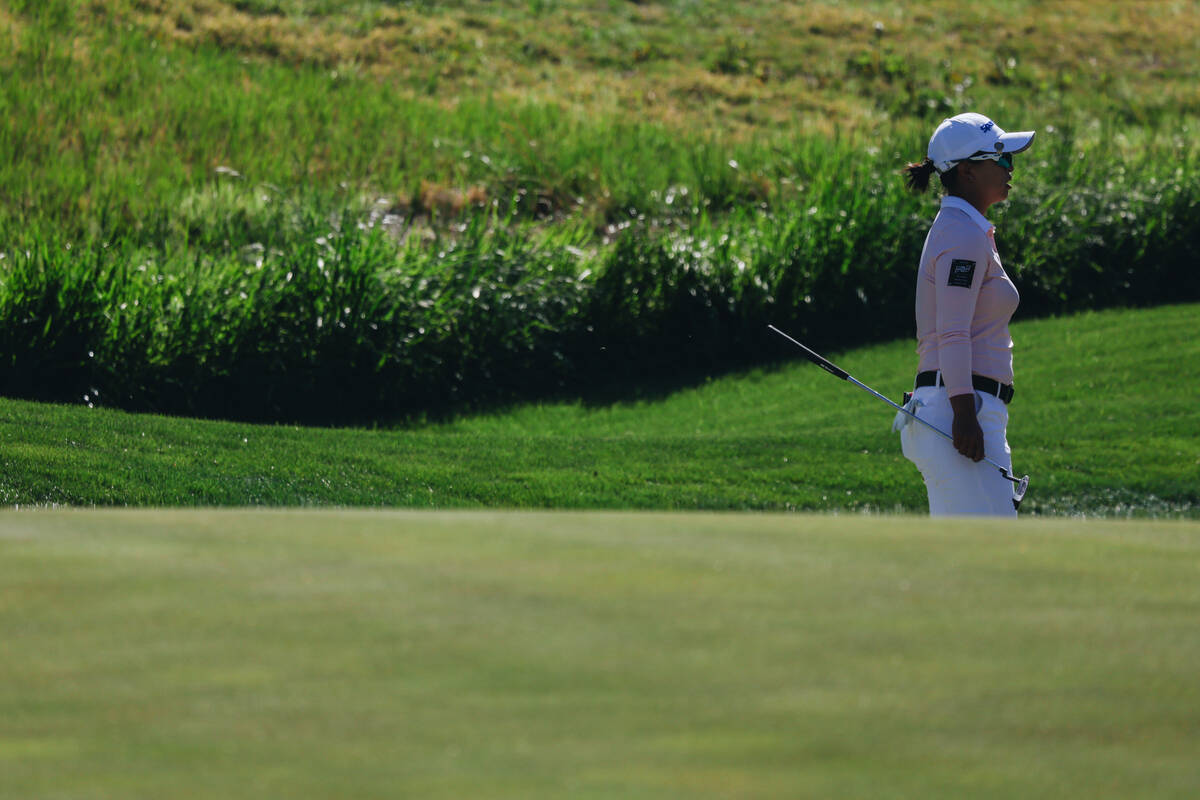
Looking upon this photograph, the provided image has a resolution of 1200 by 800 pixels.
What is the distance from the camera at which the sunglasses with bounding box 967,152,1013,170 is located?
4586 millimetres

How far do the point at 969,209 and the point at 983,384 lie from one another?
1.92 ft

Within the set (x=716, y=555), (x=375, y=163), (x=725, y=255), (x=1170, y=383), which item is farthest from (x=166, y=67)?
(x=716, y=555)

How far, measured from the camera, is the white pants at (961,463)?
14.6 feet

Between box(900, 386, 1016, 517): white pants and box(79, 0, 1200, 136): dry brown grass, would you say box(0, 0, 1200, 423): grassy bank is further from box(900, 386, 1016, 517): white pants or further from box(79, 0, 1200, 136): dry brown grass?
box(900, 386, 1016, 517): white pants

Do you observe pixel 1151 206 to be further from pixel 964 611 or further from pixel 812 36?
pixel 964 611

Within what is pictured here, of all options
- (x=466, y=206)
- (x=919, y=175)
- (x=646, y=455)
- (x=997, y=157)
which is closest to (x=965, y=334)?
(x=997, y=157)

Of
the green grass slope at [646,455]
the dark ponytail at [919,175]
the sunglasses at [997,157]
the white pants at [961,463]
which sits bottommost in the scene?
the green grass slope at [646,455]

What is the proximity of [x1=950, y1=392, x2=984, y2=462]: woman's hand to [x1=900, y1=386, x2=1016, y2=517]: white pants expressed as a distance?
5 cm

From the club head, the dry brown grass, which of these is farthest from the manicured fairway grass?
the dry brown grass

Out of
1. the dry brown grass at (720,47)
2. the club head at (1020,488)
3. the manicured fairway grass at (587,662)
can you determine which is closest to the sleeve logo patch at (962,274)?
the club head at (1020,488)

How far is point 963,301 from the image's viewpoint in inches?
174

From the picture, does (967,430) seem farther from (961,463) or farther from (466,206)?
(466,206)

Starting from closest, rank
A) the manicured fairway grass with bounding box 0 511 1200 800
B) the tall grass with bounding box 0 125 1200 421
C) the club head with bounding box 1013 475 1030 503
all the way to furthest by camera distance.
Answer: the manicured fairway grass with bounding box 0 511 1200 800, the club head with bounding box 1013 475 1030 503, the tall grass with bounding box 0 125 1200 421

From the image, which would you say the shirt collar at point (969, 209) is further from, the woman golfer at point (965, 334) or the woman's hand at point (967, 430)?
the woman's hand at point (967, 430)
